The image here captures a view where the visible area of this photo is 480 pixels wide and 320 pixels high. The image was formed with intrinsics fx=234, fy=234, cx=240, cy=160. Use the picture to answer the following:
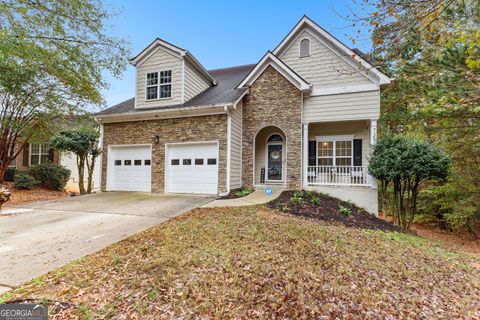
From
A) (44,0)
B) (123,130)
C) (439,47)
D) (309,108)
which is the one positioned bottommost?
(123,130)

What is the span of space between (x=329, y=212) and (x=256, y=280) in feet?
18.9

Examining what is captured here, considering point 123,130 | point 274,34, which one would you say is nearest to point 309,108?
point 274,34

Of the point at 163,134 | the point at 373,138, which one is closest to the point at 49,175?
the point at 163,134

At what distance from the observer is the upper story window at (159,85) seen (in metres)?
11.5

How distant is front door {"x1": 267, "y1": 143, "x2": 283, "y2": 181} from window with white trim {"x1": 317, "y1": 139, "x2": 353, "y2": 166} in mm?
1883

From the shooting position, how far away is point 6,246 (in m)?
4.53

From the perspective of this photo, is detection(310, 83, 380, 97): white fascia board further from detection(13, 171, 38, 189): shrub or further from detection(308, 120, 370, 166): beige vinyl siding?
detection(13, 171, 38, 189): shrub

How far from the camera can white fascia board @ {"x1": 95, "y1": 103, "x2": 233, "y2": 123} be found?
10023mm

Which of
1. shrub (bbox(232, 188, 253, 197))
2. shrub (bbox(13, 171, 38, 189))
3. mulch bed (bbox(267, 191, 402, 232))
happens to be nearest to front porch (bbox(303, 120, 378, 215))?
mulch bed (bbox(267, 191, 402, 232))

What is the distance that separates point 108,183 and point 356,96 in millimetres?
12260

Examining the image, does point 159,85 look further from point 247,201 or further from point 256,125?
point 247,201

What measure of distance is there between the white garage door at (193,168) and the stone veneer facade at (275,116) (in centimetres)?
162

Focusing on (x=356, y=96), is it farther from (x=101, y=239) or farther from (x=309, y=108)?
(x=101, y=239)

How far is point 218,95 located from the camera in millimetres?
11398
